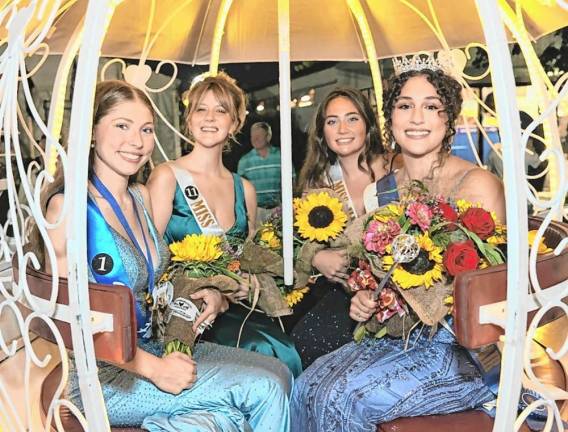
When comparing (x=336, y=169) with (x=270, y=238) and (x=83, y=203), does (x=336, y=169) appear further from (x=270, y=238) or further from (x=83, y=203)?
(x=83, y=203)

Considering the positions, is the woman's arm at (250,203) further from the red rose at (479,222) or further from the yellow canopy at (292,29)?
the red rose at (479,222)

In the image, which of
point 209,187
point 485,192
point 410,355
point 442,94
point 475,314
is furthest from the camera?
point 209,187

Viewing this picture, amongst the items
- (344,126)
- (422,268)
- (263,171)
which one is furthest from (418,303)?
(263,171)

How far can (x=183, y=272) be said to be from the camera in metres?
2.26

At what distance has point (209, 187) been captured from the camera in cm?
274

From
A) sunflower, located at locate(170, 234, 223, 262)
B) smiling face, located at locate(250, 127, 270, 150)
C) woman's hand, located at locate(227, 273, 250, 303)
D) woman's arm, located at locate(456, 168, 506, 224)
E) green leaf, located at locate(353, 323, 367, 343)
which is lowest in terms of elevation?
green leaf, located at locate(353, 323, 367, 343)

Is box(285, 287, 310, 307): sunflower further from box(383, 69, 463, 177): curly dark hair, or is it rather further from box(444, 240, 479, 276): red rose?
box(444, 240, 479, 276): red rose

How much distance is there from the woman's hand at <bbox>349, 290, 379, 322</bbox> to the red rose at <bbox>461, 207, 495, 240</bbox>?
38 cm

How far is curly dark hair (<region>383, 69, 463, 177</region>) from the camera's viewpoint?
2.22m

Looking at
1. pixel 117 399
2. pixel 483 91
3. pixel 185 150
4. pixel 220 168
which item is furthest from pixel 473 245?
pixel 483 91

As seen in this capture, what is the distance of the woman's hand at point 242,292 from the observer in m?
2.37

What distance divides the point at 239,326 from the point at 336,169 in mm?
850

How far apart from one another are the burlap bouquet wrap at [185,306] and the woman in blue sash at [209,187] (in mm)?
193

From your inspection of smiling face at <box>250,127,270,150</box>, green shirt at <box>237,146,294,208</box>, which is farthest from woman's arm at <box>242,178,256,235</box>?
smiling face at <box>250,127,270,150</box>
